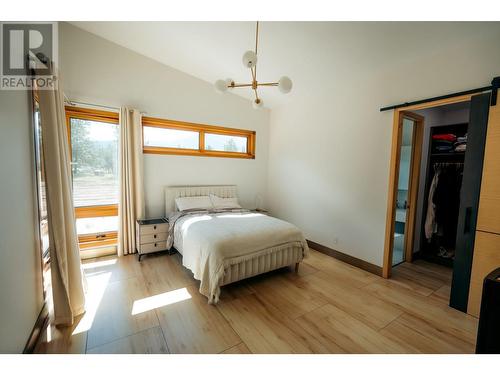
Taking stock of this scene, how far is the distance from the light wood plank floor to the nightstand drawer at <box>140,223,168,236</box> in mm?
527

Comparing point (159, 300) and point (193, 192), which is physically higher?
point (193, 192)

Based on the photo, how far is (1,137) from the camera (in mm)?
1249

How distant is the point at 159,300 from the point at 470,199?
319 cm

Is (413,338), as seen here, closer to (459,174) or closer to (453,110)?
(459,174)

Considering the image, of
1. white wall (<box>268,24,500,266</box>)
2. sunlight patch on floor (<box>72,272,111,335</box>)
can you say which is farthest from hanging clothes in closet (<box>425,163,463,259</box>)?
sunlight patch on floor (<box>72,272,111,335</box>)

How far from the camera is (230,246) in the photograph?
2195 mm

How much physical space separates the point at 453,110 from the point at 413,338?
11.0 feet

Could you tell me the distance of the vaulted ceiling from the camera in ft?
6.95

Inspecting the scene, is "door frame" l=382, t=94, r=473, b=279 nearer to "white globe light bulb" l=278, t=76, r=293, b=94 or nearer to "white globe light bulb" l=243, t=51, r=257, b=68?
"white globe light bulb" l=278, t=76, r=293, b=94

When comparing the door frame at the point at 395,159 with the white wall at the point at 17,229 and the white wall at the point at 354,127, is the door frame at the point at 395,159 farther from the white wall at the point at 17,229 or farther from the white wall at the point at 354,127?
the white wall at the point at 17,229

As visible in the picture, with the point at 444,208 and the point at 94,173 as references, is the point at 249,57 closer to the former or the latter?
the point at 94,173

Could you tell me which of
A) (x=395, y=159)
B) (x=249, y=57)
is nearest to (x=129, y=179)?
(x=249, y=57)

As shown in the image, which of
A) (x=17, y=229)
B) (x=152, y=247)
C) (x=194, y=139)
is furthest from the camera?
(x=194, y=139)

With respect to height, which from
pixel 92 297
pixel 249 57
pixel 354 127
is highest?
pixel 249 57
